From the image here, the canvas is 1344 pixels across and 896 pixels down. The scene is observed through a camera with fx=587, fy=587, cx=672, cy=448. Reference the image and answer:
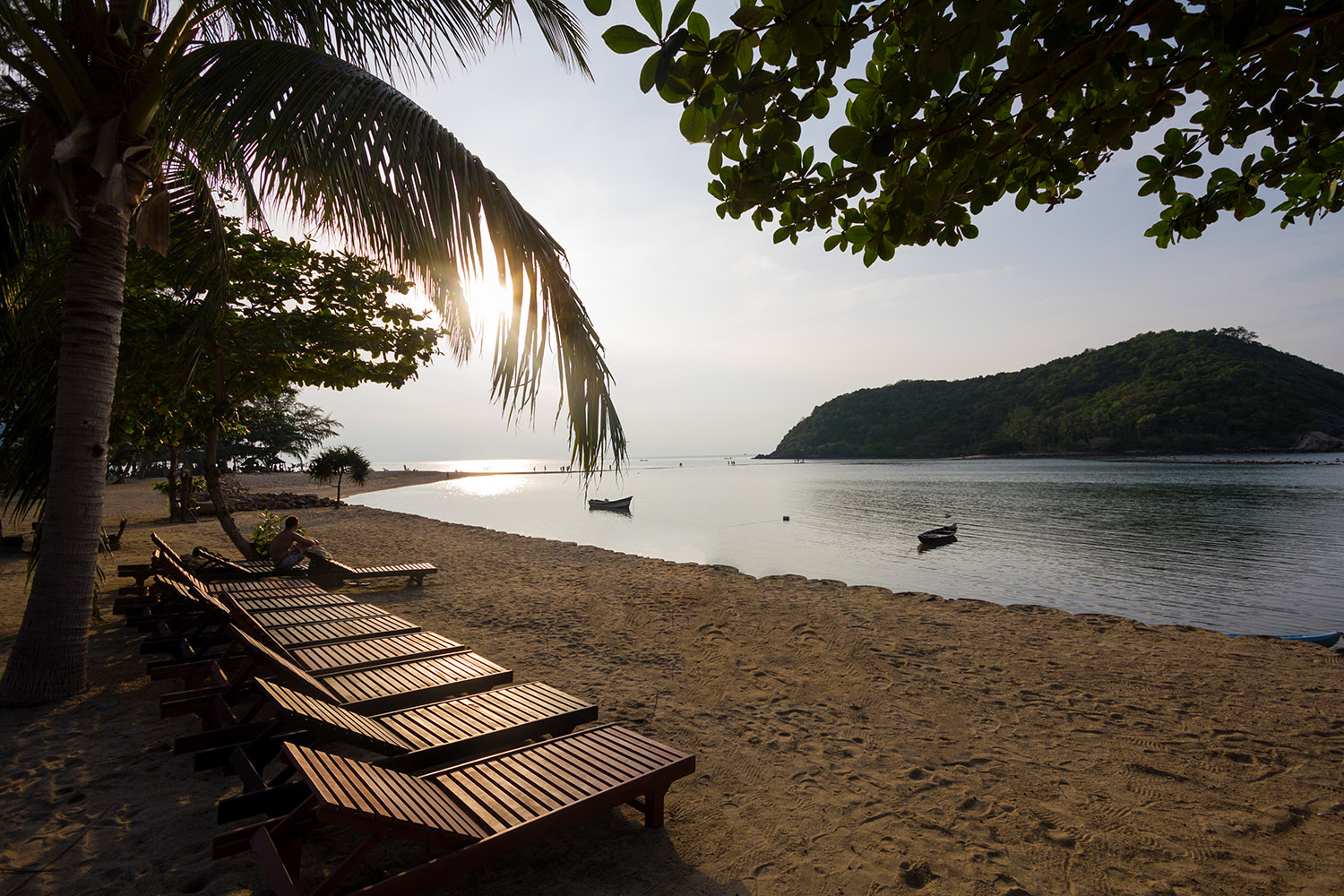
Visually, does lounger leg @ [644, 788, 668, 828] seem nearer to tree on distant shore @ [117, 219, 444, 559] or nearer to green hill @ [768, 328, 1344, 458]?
tree on distant shore @ [117, 219, 444, 559]

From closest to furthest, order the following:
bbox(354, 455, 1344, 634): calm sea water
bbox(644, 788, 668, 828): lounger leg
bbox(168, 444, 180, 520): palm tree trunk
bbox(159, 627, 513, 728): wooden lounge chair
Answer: bbox(644, 788, 668, 828): lounger leg → bbox(159, 627, 513, 728): wooden lounge chair → bbox(354, 455, 1344, 634): calm sea water → bbox(168, 444, 180, 520): palm tree trunk

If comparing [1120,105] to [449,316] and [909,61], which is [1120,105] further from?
[449,316]

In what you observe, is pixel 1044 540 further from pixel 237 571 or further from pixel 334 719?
pixel 334 719

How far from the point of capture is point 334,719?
2.81 metres

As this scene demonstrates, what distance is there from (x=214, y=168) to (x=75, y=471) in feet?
7.61

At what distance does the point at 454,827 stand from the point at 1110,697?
576 cm

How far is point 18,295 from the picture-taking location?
5.15m

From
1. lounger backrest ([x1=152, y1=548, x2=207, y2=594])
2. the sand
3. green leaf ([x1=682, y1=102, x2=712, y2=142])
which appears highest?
green leaf ([x1=682, y1=102, x2=712, y2=142])

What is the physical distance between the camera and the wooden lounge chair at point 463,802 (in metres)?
1.96

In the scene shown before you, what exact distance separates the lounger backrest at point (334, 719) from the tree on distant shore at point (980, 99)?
2900 millimetres

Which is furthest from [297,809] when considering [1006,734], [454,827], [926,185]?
[1006,734]

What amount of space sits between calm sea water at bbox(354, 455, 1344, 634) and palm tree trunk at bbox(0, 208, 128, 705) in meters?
3.92

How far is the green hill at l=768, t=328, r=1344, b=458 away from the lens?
8731 cm

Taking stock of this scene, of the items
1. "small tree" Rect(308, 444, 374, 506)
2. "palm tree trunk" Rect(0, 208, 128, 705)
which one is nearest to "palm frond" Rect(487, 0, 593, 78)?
"palm tree trunk" Rect(0, 208, 128, 705)
